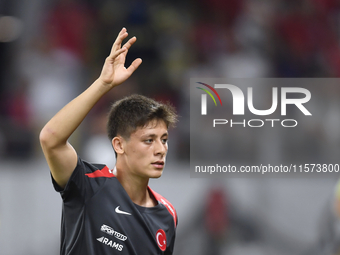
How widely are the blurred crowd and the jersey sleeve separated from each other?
2610mm

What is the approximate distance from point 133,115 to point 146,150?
0.67ft

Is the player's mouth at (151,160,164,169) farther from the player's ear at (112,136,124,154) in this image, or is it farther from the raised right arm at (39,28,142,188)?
the raised right arm at (39,28,142,188)

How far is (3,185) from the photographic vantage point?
13.9 ft

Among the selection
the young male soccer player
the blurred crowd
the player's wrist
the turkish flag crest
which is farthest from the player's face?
the blurred crowd

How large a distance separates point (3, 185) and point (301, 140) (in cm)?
349

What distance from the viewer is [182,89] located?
197 inches

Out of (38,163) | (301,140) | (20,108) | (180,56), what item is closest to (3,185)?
(38,163)

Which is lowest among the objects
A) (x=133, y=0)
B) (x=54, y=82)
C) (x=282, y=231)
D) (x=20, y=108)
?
(x=282, y=231)

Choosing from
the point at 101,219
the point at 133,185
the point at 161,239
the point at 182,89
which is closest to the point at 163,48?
the point at 182,89

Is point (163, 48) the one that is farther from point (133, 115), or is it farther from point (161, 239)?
point (161, 239)

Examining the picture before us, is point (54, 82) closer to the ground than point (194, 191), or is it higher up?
higher up

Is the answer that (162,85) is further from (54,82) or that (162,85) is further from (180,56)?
(54,82)

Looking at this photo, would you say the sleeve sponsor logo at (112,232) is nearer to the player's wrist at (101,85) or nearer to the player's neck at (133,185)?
the player's neck at (133,185)

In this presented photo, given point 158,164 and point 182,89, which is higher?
point 182,89
